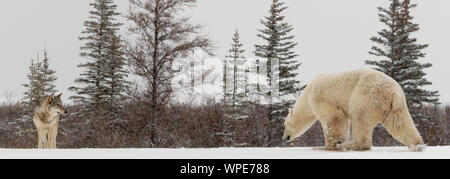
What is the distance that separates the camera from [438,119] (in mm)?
28031

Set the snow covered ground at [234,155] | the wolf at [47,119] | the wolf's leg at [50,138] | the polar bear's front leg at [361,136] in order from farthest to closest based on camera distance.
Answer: the wolf's leg at [50,138] → the wolf at [47,119] → the polar bear's front leg at [361,136] → the snow covered ground at [234,155]

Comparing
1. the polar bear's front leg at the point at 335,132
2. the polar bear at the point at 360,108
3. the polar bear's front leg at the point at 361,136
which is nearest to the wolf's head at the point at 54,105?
the polar bear at the point at 360,108

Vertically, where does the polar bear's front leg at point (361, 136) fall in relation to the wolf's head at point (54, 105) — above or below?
below

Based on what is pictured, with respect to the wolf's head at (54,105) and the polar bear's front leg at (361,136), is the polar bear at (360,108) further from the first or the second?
the wolf's head at (54,105)

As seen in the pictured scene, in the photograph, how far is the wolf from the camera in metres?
8.34

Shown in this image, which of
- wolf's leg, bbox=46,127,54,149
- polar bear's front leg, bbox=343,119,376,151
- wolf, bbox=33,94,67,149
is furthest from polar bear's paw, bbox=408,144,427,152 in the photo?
wolf's leg, bbox=46,127,54,149

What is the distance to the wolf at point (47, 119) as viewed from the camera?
8336 mm

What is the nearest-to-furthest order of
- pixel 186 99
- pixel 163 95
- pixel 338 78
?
pixel 338 78 → pixel 163 95 → pixel 186 99

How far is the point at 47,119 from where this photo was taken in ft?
27.6
